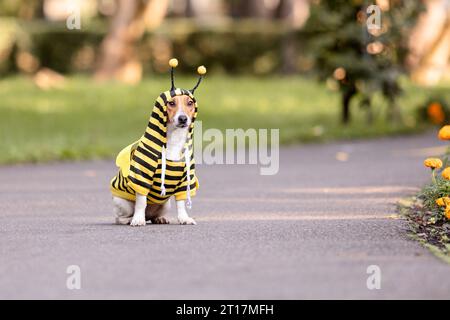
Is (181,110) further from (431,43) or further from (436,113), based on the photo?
(431,43)

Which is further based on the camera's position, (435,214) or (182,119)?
(435,214)

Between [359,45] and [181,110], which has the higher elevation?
[359,45]

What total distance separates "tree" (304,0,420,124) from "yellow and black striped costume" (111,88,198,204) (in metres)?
12.1

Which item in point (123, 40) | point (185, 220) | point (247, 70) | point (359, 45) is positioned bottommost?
point (185, 220)

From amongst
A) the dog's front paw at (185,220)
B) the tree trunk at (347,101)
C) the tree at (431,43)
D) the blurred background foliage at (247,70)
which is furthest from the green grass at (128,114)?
the dog's front paw at (185,220)

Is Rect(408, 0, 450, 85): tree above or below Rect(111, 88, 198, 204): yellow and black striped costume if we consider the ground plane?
above

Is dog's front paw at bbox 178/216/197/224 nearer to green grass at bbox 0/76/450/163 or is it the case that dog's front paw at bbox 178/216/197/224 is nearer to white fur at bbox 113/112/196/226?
white fur at bbox 113/112/196/226

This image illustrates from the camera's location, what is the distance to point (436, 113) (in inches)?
899

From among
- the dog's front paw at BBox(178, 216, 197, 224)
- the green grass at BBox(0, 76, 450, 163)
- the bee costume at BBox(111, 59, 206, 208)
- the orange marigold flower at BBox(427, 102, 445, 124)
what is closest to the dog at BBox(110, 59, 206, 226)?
the bee costume at BBox(111, 59, 206, 208)

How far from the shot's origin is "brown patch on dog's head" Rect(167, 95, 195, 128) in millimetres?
9297

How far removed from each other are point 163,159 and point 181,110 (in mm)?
432

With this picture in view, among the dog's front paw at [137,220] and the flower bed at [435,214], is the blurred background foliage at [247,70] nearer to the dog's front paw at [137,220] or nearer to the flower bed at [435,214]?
the dog's front paw at [137,220]

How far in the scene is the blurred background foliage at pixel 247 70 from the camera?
21.3 meters

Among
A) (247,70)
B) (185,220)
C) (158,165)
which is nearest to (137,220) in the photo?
(185,220)
